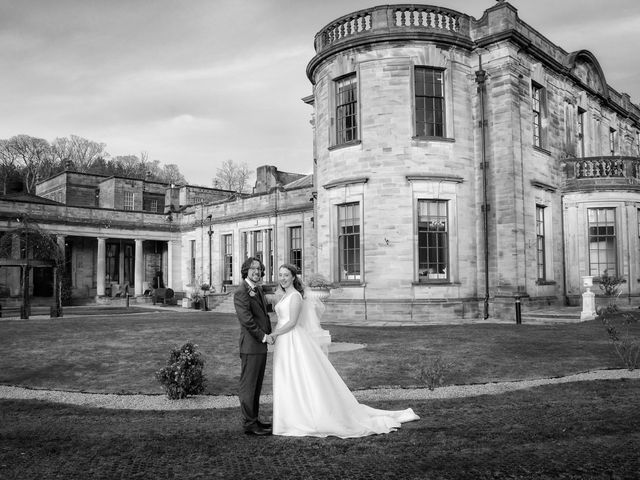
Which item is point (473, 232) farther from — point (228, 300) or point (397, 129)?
point (228, 300)

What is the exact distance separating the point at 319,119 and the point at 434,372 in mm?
15983

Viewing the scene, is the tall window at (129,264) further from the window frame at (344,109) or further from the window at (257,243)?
the window frame at (344,109)

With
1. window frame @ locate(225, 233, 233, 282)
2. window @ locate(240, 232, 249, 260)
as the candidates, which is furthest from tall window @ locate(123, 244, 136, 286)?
window @ locate(240, 232, 249, 260)

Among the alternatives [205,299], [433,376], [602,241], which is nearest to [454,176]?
[602,241]

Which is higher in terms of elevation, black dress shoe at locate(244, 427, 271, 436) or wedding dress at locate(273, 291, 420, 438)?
wedding dress at locate(273, 291, 420, 438)

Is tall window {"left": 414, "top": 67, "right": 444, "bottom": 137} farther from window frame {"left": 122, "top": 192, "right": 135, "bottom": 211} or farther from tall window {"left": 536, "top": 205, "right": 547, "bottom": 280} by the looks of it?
window frame {"left": 122, "top": 192, "right": 135, "bottom": 211}

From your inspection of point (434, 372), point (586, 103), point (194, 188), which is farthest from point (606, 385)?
point (194, 188)

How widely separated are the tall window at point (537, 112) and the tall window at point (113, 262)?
103 ft

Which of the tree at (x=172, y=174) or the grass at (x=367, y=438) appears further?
the tree at (x=172, y=174)

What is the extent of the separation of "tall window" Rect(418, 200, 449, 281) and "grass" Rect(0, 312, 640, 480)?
24.9ft

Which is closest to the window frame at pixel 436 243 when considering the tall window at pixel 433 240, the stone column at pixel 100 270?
the tall window at pixel 433 240

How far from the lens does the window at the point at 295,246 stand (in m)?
31.9

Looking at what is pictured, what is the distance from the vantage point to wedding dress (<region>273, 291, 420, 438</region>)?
→ 5.99 m

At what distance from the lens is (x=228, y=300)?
104 feet
